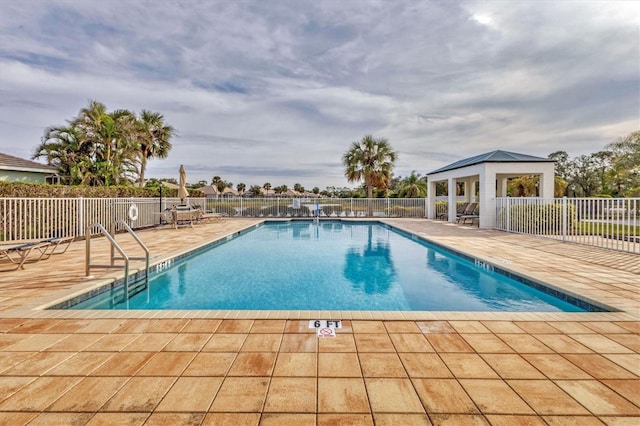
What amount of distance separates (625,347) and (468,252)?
4.97m

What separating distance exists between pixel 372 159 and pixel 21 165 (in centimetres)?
1990

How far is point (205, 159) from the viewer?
1119 inches

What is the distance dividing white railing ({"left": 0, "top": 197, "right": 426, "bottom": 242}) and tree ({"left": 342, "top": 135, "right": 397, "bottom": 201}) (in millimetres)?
1676

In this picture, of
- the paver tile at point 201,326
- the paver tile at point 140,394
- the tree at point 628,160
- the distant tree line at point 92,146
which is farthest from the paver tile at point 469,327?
the tree at point 628,160

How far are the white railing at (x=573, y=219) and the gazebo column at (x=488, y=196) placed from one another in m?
0.26

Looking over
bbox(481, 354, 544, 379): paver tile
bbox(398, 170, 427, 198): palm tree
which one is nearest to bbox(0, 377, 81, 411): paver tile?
bbox(481, 354, 544, 379): paver tile

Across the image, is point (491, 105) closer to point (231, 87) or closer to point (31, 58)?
point (231, 87)

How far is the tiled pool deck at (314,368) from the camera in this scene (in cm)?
177

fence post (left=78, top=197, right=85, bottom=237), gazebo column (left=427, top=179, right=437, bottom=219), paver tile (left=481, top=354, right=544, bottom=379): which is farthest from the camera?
gazebo column (left=427, top=179, right=437, bottom=219)

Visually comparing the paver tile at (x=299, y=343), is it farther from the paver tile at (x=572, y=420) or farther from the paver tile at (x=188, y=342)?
the paver tile at (x=572, y=420)

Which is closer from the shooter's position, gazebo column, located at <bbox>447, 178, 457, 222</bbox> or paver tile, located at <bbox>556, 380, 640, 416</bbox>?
paver tile, located at <bbox>556, 380, 640, 416</bbox>

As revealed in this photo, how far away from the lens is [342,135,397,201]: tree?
843 inches

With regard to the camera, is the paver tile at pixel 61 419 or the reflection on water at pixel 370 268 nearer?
the paver tile at pixel 61 419

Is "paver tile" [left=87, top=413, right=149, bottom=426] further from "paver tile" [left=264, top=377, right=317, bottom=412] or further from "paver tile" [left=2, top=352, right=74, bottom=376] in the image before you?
"paver tile" [left=2, top=352, right=74, bottom=376]
